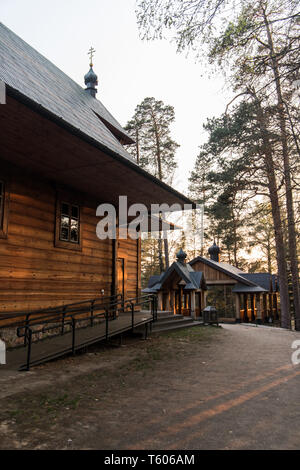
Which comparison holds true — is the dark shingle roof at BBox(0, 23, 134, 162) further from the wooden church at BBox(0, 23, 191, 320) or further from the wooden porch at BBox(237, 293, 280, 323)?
the wooden porch at BBox(237, 293, 280, 323)

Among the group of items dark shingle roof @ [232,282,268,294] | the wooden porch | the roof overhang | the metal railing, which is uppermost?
the roof overhang

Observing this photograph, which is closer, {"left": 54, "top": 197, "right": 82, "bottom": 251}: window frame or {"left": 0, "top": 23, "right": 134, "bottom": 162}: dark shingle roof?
{"left": 0, "top": 23, "right": 134, "bottom": 162}: dark shingle roof

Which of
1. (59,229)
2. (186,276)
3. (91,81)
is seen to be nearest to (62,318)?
(59,229)

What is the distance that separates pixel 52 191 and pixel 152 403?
649 centimetres

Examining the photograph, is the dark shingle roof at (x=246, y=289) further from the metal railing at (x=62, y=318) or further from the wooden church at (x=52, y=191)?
the wooden church at (x=52, y=191)

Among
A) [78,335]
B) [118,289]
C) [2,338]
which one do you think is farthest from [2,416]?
[118,289]

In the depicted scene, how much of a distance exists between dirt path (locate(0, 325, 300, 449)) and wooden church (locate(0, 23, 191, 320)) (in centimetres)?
250

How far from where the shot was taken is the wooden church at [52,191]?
6184 millimetres

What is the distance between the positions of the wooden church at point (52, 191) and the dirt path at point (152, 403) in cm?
250

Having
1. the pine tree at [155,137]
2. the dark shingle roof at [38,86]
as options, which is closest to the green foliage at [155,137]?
the pine tree at [155,137]

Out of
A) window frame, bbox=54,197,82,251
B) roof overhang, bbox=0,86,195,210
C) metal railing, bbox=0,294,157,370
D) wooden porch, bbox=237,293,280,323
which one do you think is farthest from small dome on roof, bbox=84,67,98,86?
wooden porch, bbox=237,293,280,323

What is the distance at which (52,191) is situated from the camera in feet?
29.7

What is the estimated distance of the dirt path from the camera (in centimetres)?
326

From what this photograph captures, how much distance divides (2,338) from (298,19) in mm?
9436
